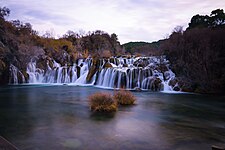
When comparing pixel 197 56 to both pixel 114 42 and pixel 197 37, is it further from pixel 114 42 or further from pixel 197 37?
pixel 114 42

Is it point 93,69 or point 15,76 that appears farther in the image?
point 93,69

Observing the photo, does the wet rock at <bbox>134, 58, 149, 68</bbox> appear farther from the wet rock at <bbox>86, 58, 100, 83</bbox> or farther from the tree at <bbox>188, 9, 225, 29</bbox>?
the tree at <bbox>188, 9, 225, 29</bbox>

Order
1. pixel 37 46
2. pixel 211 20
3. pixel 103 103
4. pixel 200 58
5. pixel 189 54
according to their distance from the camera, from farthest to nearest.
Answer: pixel 37 46, pixel 211 20, pixel 189 54, pixel 200 58, pixel 103 103

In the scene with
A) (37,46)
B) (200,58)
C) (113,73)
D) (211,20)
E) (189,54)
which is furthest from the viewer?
(37,46)

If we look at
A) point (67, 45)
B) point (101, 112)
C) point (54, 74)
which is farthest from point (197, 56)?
point (67, 45)

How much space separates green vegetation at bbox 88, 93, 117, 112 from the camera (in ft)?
42.2

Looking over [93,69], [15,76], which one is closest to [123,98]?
[93,69]

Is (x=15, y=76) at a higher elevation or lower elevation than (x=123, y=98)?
higher

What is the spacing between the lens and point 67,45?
48.1 meters

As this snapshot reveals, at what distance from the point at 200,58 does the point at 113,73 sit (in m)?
10.7

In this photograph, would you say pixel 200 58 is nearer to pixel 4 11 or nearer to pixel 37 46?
pixel 4 11

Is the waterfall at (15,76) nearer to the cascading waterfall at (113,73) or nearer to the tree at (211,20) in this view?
the cascading waterfall at (113,73)

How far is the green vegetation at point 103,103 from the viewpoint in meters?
12.9

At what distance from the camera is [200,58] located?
23.6 meters
